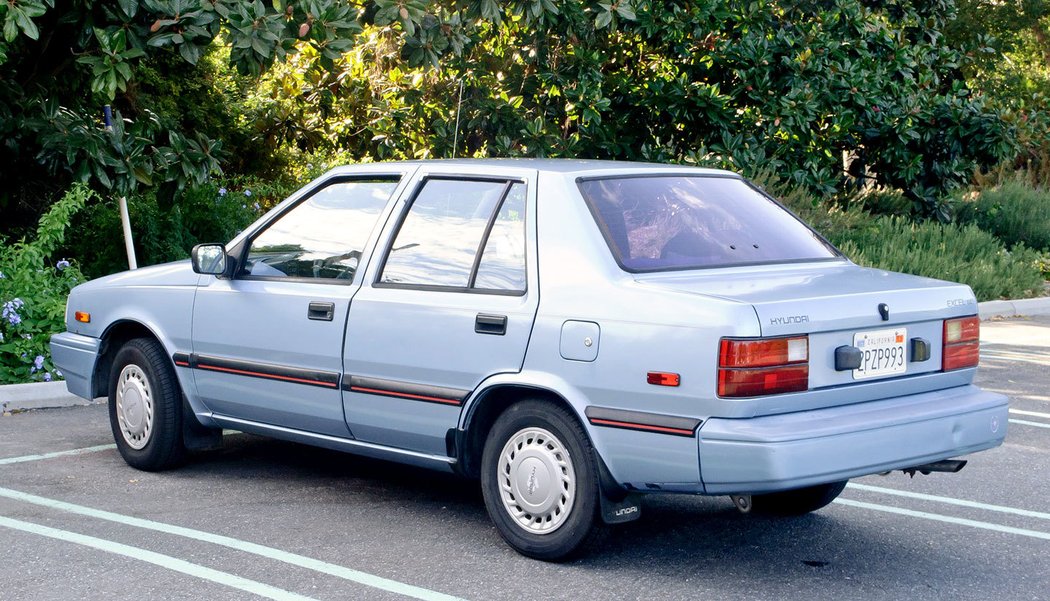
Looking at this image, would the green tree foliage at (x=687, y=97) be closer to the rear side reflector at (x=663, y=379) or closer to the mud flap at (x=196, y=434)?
the mud flap at (x=196, y=434)

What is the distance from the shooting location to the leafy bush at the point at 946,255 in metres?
15.5

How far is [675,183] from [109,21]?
5.88 m

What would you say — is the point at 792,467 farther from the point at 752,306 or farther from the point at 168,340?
the point at 168,340

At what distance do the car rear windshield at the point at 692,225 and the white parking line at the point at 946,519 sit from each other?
4.21ft

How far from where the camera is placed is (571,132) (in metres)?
16.5

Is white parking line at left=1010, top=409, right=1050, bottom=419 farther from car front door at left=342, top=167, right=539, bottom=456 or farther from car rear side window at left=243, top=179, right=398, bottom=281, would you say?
car rear side window at left=243, top=179, right=398, bottom=281

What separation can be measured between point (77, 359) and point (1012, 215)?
1528cm

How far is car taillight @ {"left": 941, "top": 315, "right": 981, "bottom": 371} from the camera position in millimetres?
5363

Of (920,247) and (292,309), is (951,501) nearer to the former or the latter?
(292,309)

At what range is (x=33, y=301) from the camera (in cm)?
1015

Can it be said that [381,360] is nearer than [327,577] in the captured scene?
No

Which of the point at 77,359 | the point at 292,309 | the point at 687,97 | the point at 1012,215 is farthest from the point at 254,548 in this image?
the point at 1012,215

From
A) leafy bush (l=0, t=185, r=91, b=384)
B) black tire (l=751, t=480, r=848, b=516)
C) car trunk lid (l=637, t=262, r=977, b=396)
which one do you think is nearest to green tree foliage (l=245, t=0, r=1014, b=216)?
leafy bush (l=0, t=185, r=91, b=384)

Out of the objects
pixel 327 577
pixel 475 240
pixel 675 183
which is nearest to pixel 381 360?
pixel 475 240
